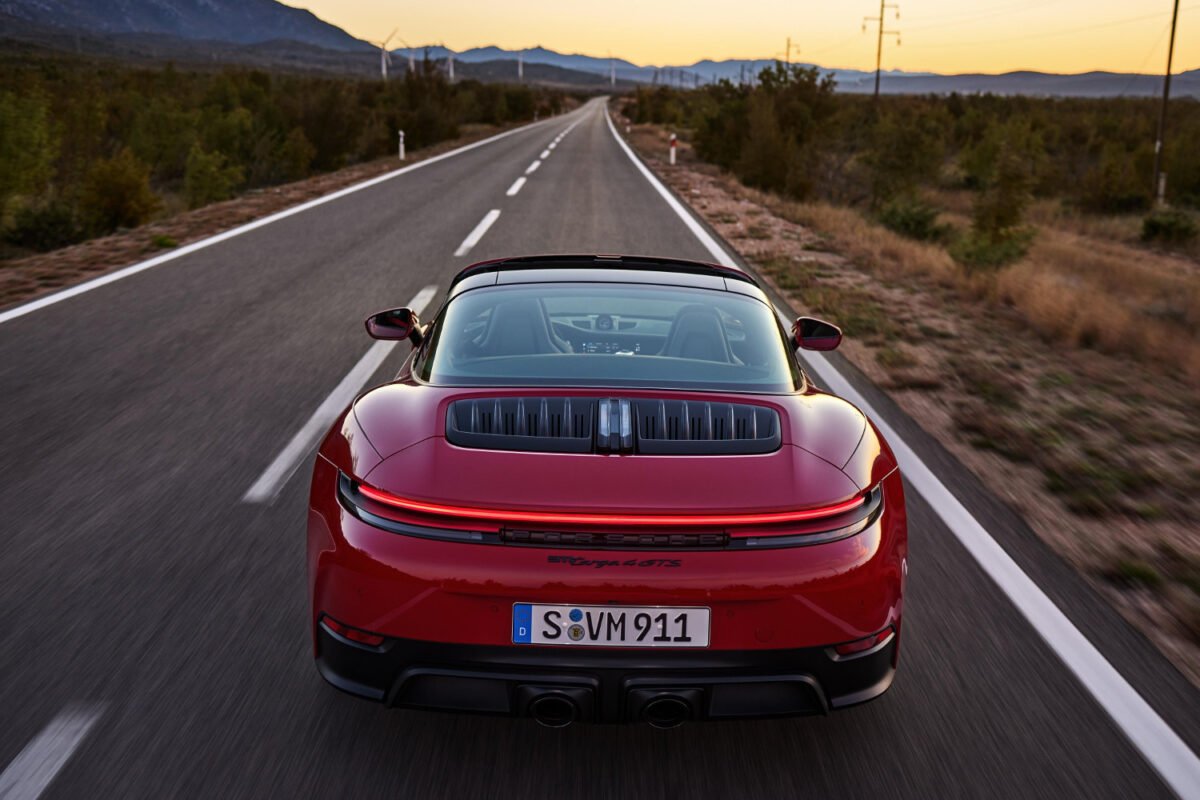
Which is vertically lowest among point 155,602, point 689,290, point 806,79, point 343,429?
point 155,602

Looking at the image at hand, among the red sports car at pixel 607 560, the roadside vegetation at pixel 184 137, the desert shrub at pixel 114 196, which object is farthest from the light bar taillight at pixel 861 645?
the desert shrub at pixel 114 196

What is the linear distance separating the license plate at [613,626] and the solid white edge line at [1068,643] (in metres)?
1.41

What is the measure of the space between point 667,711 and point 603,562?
1.40 ft

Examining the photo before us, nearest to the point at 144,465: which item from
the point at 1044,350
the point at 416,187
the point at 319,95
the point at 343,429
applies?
the point at 343,429

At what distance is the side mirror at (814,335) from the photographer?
4258 millimetres

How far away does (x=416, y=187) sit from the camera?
71.1 feet

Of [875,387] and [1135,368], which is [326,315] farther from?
[1135,368]

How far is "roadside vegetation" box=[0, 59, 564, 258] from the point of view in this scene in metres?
27.1

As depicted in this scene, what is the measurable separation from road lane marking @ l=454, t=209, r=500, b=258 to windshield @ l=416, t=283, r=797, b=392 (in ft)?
29.1

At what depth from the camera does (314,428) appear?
5.95 meters

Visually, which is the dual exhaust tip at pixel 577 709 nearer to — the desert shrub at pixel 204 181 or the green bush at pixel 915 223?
the green bush at pixel 915 223

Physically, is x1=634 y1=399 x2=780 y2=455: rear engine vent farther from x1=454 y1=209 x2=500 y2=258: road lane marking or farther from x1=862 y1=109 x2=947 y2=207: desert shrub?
x1=862 y1=109 x2=947 y2=207: desert shrub

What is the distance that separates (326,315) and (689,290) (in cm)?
601

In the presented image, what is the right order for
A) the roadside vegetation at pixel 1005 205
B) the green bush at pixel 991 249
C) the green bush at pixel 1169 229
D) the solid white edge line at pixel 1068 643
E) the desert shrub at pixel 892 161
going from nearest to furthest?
the solid white edge line at pixel 1068 643, the roadside vegetation at pixel 1005 205, the green bush at pixel 991 249, the green bush at pixel 1169 229, the desert shrub at pixel 892 161
